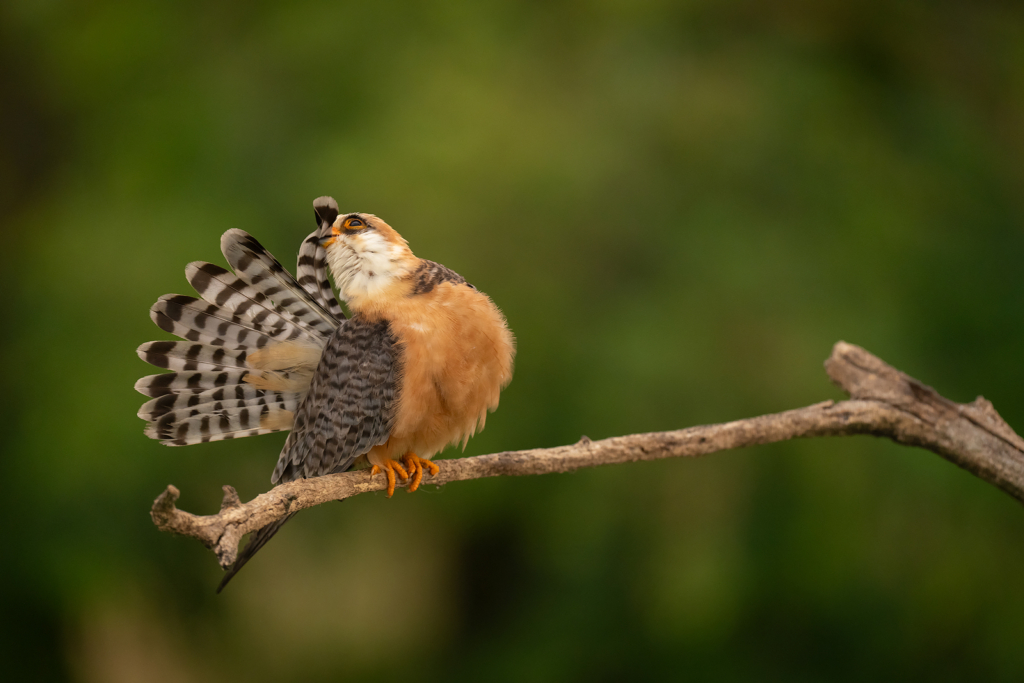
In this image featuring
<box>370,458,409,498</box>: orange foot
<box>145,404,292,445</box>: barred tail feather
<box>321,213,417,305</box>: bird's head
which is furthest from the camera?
<box>145,404,292,445</box>: barred tail feather

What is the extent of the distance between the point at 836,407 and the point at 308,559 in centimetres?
212

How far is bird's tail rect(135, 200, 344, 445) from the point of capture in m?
1.71

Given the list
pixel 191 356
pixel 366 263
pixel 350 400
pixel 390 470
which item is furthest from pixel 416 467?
pixel 191 356

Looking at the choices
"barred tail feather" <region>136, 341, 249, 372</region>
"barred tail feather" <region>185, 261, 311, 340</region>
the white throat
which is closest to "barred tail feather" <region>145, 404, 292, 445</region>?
"barred tail feather" <region>136, 341, 249, 372</region>

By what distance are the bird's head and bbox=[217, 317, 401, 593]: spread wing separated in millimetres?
81

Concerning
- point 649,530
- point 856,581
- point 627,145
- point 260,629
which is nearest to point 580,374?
point 649,530

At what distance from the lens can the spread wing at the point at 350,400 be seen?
1.58 meters

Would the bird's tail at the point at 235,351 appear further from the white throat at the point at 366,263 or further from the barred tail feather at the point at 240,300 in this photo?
the white throat at the point at 366,263

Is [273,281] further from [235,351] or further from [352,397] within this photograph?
[352,397]

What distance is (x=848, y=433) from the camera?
1.86 metres

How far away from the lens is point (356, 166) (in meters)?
2.95

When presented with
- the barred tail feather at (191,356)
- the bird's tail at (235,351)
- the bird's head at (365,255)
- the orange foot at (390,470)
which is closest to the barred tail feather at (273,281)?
the bird's tail at (235,351)

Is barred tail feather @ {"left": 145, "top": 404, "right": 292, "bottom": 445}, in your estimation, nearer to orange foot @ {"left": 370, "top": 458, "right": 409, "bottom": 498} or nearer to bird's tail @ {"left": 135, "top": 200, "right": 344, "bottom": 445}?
bird's tail @ {"left": 135, "top": 200, "right": 344, "bottom": 445}

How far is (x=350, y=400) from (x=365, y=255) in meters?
0.30
